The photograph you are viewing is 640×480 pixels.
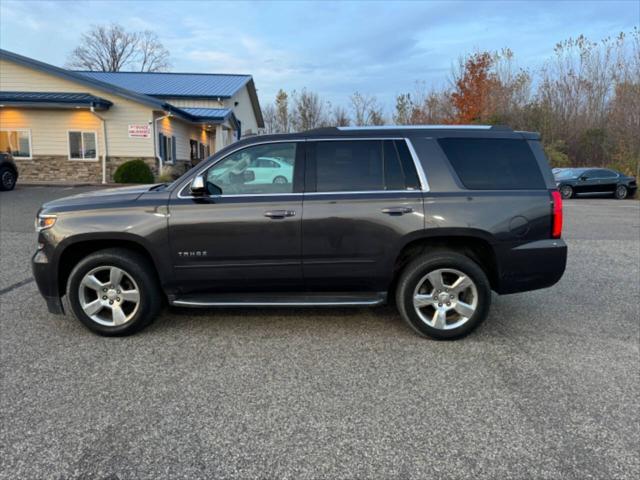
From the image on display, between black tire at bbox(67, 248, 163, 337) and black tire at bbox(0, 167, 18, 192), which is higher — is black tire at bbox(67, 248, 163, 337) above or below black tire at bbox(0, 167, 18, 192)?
below

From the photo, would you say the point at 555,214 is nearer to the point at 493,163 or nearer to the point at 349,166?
the point at 493,163

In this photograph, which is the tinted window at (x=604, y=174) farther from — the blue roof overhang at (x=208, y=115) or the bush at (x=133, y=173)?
the bush at (x=133, y=173)

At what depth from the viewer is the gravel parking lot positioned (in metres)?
2.56

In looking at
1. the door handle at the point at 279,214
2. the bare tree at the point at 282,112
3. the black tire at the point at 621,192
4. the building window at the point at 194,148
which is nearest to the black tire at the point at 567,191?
the black tire at the point at 621,192

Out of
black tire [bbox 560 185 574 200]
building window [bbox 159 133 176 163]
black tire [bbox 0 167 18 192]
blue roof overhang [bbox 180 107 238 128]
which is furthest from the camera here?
blue roof overhang [bbox 180 107 238 128]

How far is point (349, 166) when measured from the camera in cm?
420

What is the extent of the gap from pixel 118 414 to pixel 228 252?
5.26 feet

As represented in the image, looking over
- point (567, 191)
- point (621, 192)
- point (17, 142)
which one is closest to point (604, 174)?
point (621, 192)

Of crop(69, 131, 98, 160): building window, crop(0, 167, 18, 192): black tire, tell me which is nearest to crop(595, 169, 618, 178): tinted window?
crop(69, 131, 98, 160): building window

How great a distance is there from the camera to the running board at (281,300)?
13.6ft

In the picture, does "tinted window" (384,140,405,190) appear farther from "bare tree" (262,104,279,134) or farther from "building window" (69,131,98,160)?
"bare tree" (262,104,279,134)

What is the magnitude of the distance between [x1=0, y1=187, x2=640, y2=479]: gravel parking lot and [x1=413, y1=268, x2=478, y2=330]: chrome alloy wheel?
0.23 m

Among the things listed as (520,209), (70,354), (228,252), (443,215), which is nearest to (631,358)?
(520,209)

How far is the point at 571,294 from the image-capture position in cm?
570
